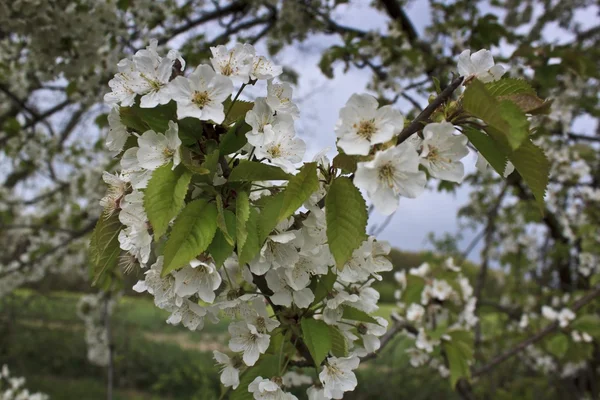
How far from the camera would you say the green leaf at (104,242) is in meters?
0.85

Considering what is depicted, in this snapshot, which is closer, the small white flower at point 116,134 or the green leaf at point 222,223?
the green leaf at point 222,223

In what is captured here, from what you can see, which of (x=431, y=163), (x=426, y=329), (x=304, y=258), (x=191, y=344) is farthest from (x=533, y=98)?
(x=191, y=344)

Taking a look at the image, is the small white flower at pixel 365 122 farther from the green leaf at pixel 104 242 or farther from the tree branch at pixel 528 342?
the tree branch at pixel 528 342

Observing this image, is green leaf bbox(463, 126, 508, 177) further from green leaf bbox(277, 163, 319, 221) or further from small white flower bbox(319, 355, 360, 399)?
small white flower bbox(319, 355, 360, 399)

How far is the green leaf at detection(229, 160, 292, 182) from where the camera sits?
2.46 feet

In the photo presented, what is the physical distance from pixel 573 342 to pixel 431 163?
2620mm

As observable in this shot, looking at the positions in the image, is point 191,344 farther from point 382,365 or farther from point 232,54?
point 232,54

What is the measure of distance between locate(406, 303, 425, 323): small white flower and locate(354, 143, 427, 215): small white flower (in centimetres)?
139

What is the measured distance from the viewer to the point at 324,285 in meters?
0.87

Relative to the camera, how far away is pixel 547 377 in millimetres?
4613

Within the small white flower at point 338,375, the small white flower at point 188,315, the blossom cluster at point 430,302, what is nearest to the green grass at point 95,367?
the blossom cluster at point 430,302

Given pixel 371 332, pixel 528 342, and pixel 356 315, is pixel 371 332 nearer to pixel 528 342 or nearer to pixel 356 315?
pixel 356 315

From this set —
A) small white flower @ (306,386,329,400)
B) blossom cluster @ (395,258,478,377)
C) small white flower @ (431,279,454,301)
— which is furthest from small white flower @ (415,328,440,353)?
small white flower @ (306,386,329,400)

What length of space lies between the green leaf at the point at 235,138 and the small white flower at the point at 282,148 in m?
0.05
